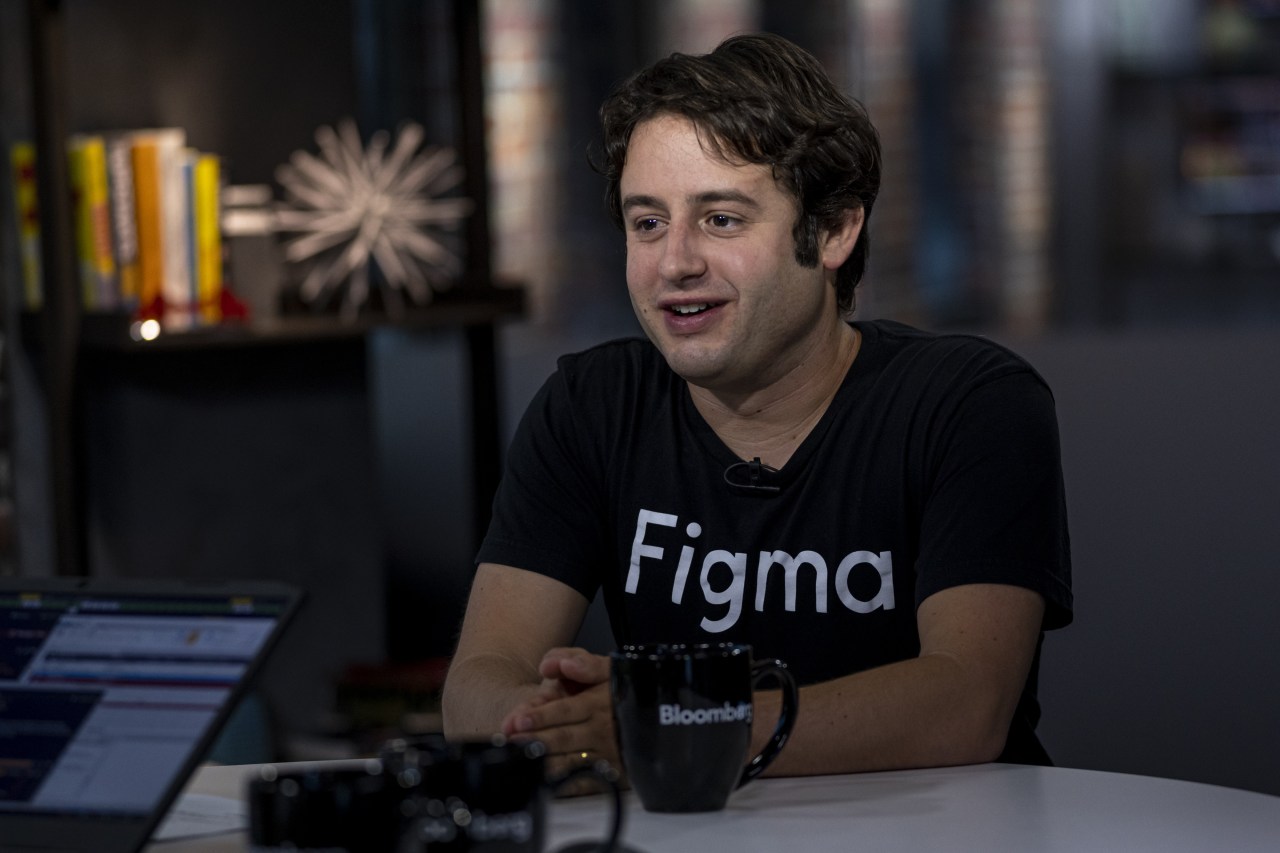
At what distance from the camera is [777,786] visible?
3.82ft

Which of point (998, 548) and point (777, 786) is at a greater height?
point (998, 548)

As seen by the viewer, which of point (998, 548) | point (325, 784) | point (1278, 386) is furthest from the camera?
point (1278, 386)

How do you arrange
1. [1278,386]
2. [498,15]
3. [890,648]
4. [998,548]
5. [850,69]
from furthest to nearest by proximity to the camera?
[850,69]
[498,15]
[1278,386]
[890,648]
[998,548]

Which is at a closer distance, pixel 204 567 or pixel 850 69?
pixel 204 567

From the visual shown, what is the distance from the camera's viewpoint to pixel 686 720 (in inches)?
39.9

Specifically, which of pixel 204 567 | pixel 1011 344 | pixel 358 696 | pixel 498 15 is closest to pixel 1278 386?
pixel 1011 344

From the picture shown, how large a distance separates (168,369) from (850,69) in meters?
2.78

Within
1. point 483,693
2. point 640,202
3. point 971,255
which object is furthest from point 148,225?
point 971,255

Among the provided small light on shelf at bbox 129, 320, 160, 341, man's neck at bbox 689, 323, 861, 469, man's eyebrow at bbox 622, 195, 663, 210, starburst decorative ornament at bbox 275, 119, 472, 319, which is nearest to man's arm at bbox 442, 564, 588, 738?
man's neck at bbox 689, 323, 861, 469

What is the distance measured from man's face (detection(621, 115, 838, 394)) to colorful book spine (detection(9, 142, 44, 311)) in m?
1.62

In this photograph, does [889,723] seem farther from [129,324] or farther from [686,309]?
[129,324]

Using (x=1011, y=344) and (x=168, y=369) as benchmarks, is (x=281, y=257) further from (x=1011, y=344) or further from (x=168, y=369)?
(x=1011, y=344)

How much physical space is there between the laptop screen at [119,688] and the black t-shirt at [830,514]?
602mm

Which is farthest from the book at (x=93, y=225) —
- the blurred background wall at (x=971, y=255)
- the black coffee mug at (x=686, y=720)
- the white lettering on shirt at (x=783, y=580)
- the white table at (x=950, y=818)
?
the black coffee mug at (x=686, y=720)
